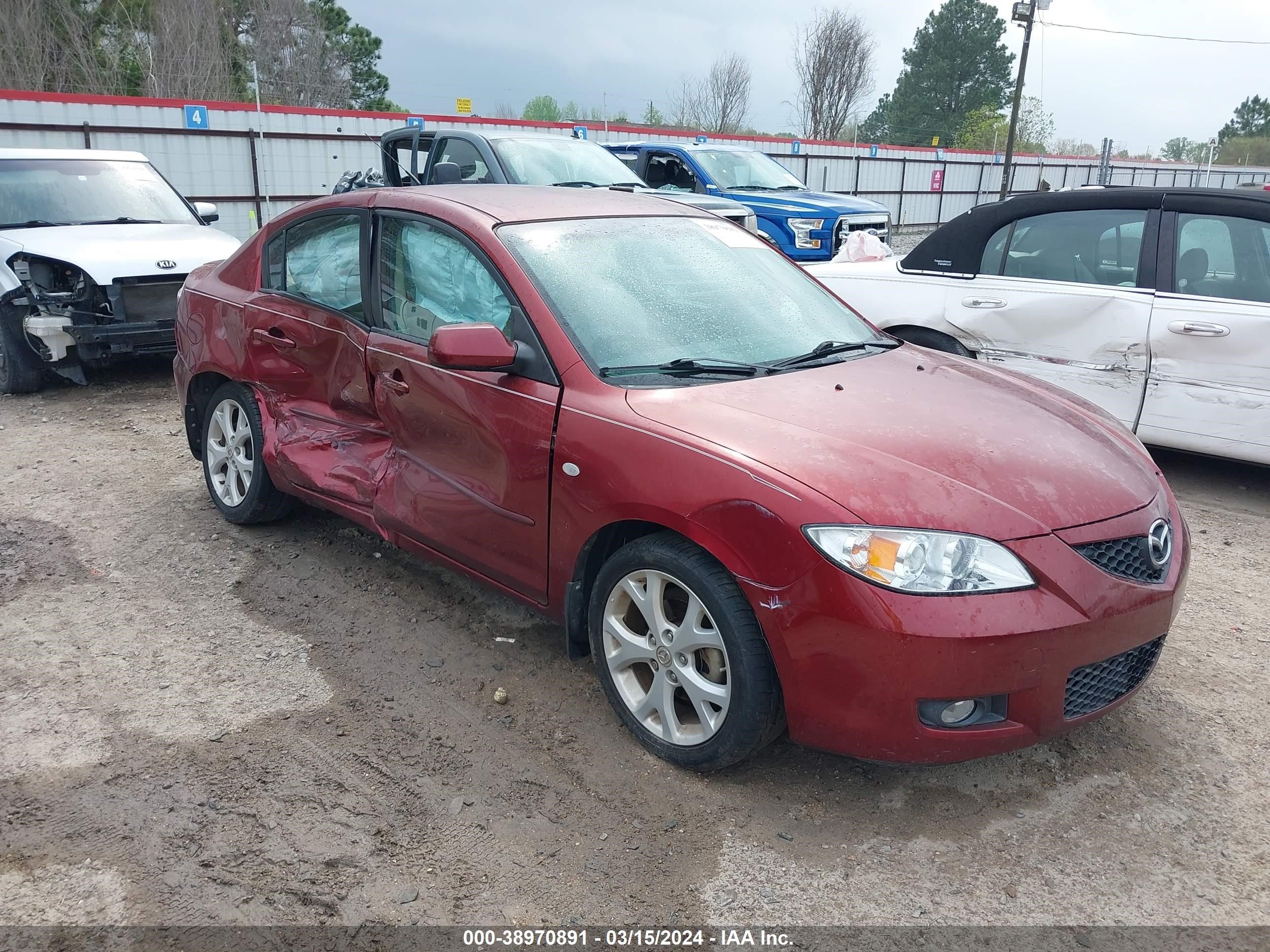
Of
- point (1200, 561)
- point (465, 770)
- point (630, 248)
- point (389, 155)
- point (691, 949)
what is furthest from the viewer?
point (389, 155)

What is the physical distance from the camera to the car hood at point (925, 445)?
2.63m

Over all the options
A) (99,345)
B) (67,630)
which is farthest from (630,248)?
(99,345)

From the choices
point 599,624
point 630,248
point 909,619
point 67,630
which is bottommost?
point 67,630

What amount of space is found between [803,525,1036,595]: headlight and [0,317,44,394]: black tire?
24.0ft

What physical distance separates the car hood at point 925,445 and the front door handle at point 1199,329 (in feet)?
7.39

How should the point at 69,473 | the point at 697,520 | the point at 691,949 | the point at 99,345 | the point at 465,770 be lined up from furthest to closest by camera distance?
the point at 99,345 < the point at 69,473 < the point at 465,770 < the point at 697,520 < the point at 691,949

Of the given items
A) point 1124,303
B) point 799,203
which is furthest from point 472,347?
point 799,203

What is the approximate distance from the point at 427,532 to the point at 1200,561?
3594 mm

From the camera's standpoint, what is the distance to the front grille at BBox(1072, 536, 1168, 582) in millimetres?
2713

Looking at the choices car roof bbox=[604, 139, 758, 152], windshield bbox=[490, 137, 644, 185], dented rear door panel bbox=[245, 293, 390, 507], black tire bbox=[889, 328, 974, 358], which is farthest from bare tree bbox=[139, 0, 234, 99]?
dented rear door panel bbox=[245, 293, 390, 507]

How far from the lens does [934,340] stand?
6.27 meters

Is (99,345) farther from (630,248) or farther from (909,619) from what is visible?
(909,619)

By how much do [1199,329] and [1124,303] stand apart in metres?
0.42

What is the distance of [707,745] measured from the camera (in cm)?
288
